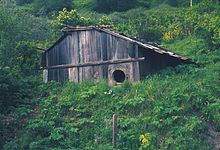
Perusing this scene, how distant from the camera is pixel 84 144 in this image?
17.2 meters

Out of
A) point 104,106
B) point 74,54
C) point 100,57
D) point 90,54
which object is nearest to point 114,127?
point 104,106

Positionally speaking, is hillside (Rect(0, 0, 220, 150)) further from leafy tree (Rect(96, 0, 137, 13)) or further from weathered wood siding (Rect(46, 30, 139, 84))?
leafy tree (Rect(96, 0, 137, 13))

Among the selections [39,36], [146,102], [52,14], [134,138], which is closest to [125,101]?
[146,102]

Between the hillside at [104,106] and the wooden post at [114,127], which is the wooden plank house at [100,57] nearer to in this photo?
the hillside at [104,106]

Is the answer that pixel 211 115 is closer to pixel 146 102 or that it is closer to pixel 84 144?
pixel 146 102

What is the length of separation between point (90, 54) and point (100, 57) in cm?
52

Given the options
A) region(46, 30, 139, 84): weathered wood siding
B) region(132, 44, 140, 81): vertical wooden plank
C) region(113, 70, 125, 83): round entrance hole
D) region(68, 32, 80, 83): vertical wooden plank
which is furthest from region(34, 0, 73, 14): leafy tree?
region(132, 44, 140, 81): vertical wooden plank

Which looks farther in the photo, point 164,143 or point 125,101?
point 125,101

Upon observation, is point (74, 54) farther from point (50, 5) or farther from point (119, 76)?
point (50, 5)

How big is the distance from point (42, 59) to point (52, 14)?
16679mm

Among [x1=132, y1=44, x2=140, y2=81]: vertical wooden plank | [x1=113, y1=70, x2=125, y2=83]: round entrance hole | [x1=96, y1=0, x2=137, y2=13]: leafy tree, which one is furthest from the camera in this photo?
[x1=96, y1=0, x2=137, y2=13]: leafy tree

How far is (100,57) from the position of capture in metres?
22.5

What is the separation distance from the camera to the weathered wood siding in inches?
866

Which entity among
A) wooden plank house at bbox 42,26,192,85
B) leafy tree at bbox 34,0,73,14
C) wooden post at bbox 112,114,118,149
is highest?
leafy tree at bbox 34,0,73,14
